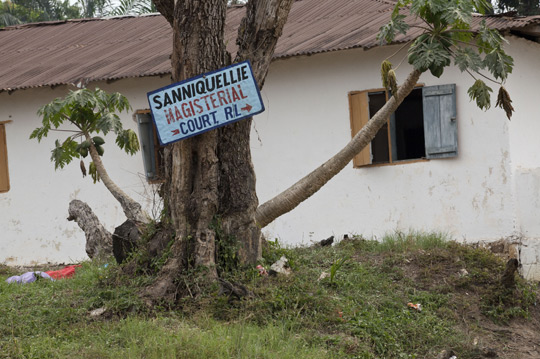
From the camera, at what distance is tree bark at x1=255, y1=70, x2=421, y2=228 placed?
6.72 m

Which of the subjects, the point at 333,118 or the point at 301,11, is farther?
the point at 301,11

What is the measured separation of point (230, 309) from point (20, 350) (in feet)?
4.98

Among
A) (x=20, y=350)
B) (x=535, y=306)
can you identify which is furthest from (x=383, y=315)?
(x=20, y=350)

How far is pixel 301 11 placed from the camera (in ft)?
Answer: 38.4

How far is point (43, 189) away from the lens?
1109cm

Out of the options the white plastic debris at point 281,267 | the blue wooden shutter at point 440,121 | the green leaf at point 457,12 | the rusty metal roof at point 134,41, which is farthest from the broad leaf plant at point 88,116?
the blue wooden shutter at point 440,121

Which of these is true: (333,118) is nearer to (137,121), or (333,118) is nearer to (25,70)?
(137,121)

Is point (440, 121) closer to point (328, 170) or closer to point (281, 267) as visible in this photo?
point (328, 170)

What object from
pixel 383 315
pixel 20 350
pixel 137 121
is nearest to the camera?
pixel 20 350

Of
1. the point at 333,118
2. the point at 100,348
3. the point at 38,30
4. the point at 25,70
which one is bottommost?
the point at 100,348

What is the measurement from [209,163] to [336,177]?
12.2 feet

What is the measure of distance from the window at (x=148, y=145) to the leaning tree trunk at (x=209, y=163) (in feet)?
13.0

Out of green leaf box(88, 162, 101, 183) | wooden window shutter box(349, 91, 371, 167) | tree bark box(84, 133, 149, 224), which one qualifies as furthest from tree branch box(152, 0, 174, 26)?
wooden window shutter box(349, 91, 371, 167)

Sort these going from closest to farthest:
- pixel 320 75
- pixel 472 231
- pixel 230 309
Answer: pixel 230 309
pixel 472 231
pixel 320 75
